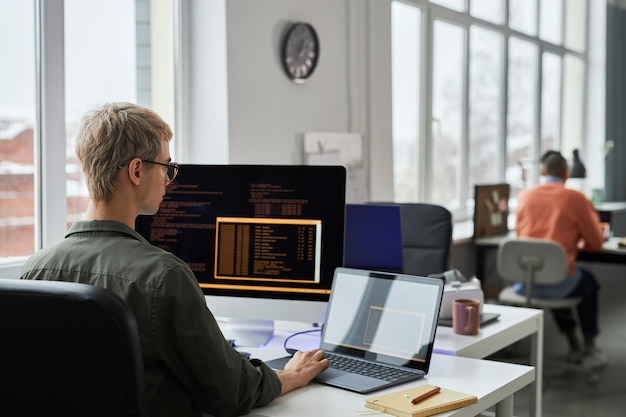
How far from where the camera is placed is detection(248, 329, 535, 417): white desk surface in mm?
1646

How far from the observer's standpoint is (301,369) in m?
1.81

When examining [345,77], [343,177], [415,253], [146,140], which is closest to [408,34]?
[345,77]

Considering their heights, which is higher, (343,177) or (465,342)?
(343,177)

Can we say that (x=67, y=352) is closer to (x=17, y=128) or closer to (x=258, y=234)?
(x=258, y=234)

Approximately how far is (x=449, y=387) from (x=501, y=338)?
2.12ft

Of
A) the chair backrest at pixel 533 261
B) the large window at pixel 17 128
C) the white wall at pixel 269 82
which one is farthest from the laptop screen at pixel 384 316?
the chair backrest at pixel 533 261

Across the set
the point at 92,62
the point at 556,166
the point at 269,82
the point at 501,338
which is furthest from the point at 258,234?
the point at 556,166

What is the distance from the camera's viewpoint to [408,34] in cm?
521

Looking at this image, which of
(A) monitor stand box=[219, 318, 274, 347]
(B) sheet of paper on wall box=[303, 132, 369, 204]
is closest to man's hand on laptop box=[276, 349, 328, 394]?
(A) monitor stand box=[219, 318, 274, 347]

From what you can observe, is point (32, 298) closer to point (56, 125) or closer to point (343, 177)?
point (343, 177)

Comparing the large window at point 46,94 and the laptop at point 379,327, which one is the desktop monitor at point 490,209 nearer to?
the large window at point 46,94

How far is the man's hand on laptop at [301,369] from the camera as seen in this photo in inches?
69.1

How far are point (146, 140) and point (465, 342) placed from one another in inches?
44.0

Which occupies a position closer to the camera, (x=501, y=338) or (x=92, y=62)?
(x=501, y=338)
